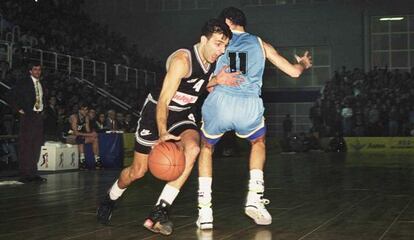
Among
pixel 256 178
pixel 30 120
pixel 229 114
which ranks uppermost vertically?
pixel 229 114

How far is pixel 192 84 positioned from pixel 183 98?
147mm

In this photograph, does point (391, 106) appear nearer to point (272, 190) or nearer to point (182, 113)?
point (272, 190)

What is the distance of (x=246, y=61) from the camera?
17.8 ft

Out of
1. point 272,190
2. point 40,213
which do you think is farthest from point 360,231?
point 272,190

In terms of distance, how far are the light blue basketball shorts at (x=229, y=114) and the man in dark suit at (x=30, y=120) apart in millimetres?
5389

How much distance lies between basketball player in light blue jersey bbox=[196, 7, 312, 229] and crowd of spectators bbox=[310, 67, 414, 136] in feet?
63.5

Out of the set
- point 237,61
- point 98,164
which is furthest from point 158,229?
point 98,164

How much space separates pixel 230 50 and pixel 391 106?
66.8 feet

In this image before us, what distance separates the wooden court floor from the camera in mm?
4930

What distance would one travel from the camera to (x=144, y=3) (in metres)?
36.3

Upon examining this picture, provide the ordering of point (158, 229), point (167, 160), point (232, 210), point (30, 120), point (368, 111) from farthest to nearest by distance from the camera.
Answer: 1. point (368, 111)
2. point (30, 120)
3. point (232, 210)
4. point (158, 229)
5. point (167, 160)

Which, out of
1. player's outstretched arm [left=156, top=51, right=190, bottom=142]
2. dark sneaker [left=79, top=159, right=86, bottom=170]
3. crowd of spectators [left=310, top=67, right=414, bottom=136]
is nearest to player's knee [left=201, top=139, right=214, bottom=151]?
player's outstretched arm [left=156, top=51, right=190, bottom=142]

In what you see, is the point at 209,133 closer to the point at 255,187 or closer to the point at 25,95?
the point at 255,187

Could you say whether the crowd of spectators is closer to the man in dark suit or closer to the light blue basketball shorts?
the man in dark suit
